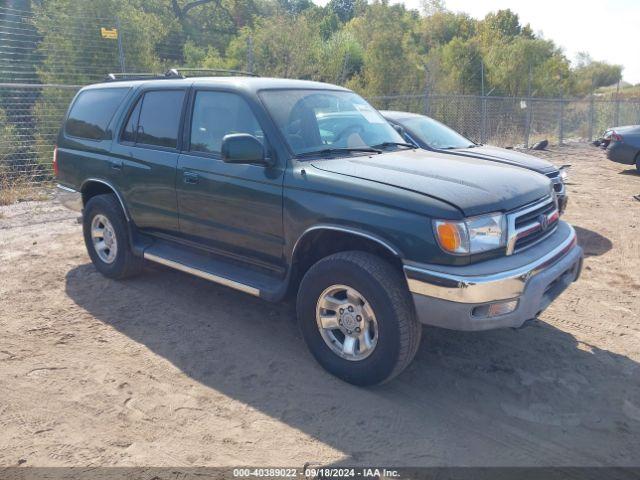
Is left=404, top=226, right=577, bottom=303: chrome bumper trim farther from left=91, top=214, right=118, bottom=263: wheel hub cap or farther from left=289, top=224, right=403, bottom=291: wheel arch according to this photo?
left=91, top=214, right=118, bottom=263: wheel hub cap

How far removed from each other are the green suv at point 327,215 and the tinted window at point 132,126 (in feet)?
0.06

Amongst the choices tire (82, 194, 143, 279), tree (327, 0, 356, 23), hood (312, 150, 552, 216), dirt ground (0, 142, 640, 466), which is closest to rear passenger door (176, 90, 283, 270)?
hood (312, 150, 552, 216)

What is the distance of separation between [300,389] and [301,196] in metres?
1.29

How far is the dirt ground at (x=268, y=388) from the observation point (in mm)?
3027

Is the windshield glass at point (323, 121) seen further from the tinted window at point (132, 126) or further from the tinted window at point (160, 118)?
the tinted window at point (132, 126)

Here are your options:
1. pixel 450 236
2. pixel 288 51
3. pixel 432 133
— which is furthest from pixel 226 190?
pixel 288 51

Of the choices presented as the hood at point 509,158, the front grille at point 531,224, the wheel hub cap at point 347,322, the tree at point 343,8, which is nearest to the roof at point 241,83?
the wheel hub cap at point 347,322

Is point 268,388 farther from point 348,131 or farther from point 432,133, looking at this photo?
point 432,133

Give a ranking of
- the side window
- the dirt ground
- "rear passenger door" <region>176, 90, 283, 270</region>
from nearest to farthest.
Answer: the dirt ground → "rear passenger door" <region>176, 90, 283, 270</region> → the side window

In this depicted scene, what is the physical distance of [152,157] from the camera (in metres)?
4.74

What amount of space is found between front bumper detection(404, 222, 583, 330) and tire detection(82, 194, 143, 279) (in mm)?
3081

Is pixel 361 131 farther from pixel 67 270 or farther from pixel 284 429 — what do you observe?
pixel 67 270

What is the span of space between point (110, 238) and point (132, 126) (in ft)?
3.79

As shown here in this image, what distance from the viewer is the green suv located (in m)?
3.24
